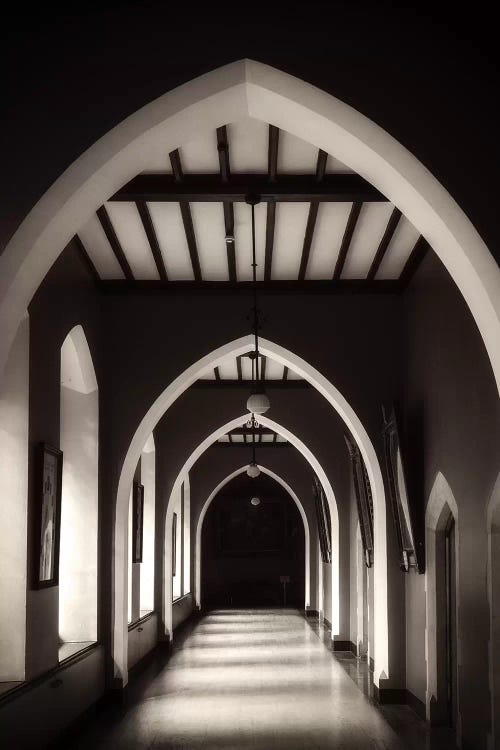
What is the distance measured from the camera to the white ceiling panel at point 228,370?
16.0 m

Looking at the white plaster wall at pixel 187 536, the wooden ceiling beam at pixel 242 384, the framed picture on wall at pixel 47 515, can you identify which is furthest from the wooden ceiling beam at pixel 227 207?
the white plaster wall at pixel 187 536

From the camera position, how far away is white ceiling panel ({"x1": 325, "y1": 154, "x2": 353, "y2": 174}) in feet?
28.5

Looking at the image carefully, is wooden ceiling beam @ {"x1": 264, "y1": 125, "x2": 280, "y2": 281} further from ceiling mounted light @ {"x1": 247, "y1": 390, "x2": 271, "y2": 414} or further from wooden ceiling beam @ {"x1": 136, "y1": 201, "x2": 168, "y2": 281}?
ceiling mounted light @ {"x1": 247, "y1": 390, "x2": 271, "y2": 414}

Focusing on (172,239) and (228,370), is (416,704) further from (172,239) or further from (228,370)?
(228,370)

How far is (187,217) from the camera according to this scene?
9961mm

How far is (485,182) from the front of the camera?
220 inches

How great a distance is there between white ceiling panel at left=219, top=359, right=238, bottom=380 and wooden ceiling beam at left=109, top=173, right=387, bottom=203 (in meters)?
6.85

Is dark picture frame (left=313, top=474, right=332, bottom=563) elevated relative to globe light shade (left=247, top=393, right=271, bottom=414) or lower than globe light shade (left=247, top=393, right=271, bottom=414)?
lower

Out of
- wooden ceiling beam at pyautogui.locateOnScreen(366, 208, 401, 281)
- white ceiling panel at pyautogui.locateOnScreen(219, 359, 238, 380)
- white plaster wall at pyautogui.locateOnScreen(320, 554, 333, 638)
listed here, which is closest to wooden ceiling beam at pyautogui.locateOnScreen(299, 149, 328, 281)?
wooden ceiling beam at pyautogui.locateOnScreen(366, 208, 401, 281)

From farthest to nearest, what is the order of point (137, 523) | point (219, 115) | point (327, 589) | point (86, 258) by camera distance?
point (327, 589) → point (137, 523) → point (86, 258) → point (219, 115)

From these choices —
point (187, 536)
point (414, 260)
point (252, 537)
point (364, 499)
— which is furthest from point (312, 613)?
point (414, 260)

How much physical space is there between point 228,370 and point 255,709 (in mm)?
6966

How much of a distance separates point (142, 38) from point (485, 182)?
2185mm

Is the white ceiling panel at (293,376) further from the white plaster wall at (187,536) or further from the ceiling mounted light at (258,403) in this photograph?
the white plaster wall at (187,536)
